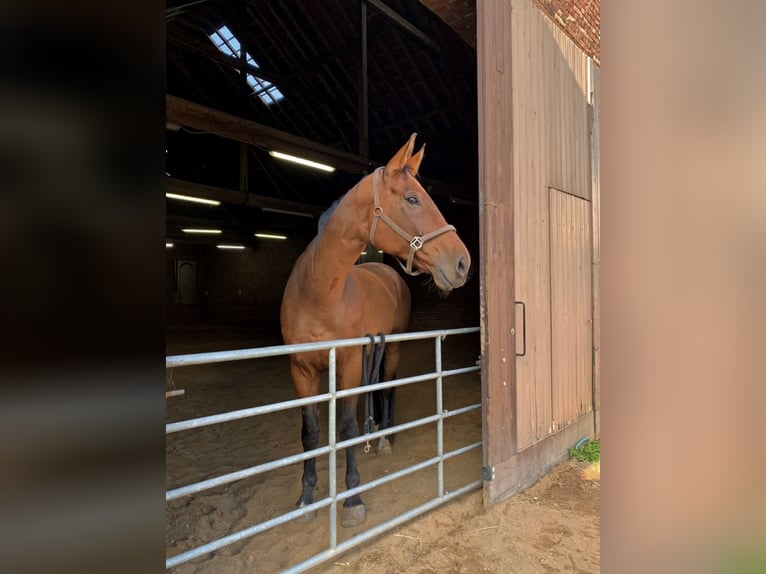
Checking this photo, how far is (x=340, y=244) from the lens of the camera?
2.34 m

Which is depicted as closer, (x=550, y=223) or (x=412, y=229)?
(x=412, y=229)

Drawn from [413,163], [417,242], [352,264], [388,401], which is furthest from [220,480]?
[388,401]

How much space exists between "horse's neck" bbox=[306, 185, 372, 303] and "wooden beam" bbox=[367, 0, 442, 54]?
13.3ft

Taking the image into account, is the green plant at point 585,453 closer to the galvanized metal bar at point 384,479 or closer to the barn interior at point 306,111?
the galvanized metal bar at point 384,479

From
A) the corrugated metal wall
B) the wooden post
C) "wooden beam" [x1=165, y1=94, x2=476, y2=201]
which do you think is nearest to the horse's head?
the wooden post

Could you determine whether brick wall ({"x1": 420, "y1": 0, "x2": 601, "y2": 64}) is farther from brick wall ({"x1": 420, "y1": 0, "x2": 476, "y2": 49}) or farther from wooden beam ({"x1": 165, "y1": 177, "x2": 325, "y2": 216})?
wooden beam ({"x1": 165, "y1": 177, "x2": 325, "y2": 216})

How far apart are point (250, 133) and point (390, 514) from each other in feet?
13.8

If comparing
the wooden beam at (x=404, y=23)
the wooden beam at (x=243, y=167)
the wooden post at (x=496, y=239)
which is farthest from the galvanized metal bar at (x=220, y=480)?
the wooden beam at (x=243, y=167)

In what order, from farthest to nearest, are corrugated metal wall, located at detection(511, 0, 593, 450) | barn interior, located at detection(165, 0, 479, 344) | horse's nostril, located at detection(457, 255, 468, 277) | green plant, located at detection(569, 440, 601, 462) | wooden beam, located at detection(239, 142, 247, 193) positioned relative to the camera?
1. wooden beam, located at detection(239, 142, 247, 193)
2. barn interior, located at detection(165, 0, 479, 344)
3. green plant, located at detection(569, 440, 601, 462)
4. corrugated metal wall, located at detection(511, 0, 593, 450)
5. horse's nostril, located at detection(457, 255, 468, 277)

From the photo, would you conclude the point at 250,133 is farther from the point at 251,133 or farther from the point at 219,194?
the point at 219,194

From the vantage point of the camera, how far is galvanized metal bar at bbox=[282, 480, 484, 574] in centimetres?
182
